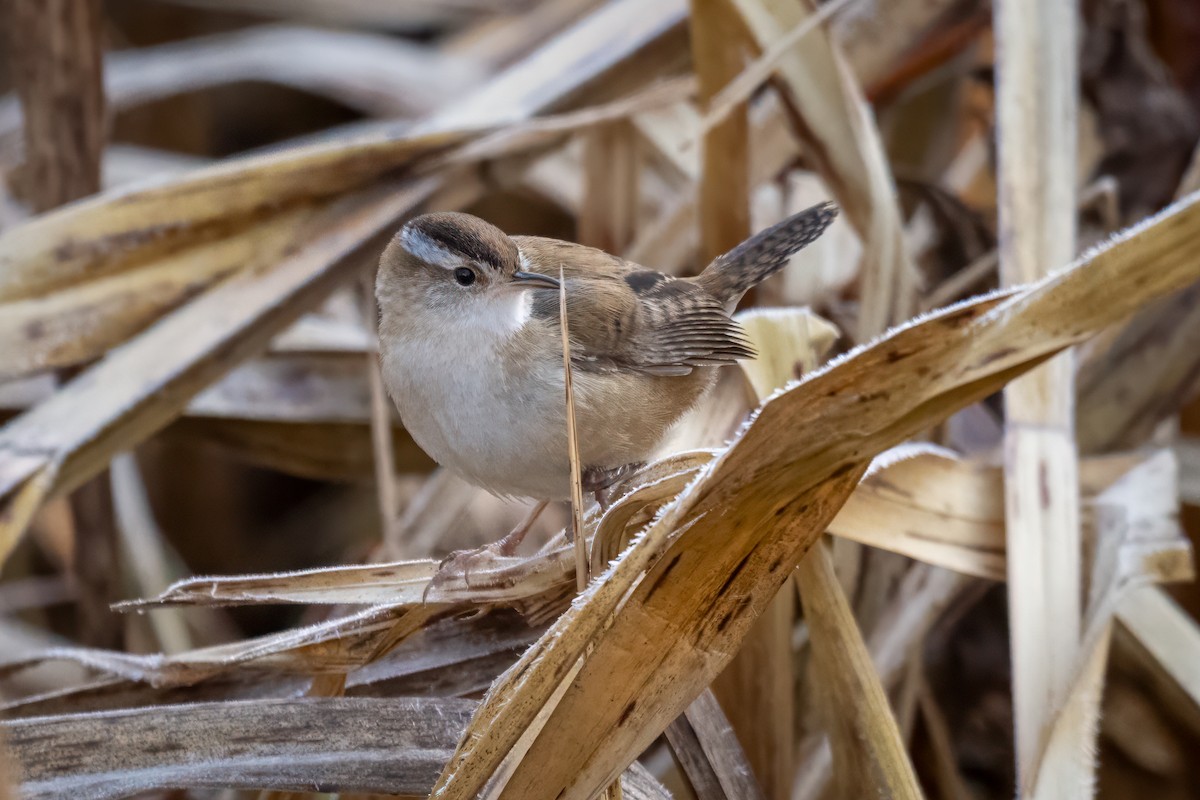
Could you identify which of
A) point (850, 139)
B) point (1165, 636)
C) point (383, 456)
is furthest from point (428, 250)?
point (1165, 636)

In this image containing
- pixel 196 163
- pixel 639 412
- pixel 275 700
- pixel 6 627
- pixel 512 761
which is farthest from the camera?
pixel 196 163

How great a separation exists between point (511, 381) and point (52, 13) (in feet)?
4.71

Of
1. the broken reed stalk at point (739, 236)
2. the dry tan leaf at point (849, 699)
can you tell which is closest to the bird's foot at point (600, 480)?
the broken reed stalk at point (739, 236)

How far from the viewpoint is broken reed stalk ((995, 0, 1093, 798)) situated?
5.94ft

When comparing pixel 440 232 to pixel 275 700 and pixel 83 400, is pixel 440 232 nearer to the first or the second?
pixel 83 400

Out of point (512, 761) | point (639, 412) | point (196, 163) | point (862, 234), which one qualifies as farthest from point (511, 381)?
point (196, 163)

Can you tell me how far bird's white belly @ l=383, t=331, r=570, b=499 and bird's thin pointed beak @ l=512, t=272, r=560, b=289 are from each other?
0.16 metres

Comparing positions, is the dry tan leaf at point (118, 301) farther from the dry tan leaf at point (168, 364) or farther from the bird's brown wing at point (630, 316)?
the bird's brown wing at point (630, 316)

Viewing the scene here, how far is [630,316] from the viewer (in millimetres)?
2324

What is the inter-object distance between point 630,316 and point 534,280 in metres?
0.21

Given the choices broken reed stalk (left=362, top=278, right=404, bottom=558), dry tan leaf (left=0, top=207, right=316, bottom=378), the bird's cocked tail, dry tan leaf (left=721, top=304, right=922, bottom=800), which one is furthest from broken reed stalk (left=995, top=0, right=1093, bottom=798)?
dry tan leaf (left=0, top=207, right=316, bottom=378)

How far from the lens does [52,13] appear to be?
105 inches

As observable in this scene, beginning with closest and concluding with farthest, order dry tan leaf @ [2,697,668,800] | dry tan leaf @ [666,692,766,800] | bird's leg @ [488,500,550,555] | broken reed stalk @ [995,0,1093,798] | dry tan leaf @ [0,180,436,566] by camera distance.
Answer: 1. dry tan leaf @ [2,697,668,800]
2. dry tan leaf @ [666,692,766,800]
3. broken reed stalk @ [995,0,1093,798]
4. dry tan leaf @ [0,180,436,566]
5. bird's leg @ [488,500,550,555]

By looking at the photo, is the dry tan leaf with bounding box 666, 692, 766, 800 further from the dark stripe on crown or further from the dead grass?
the dark stripe on crown
